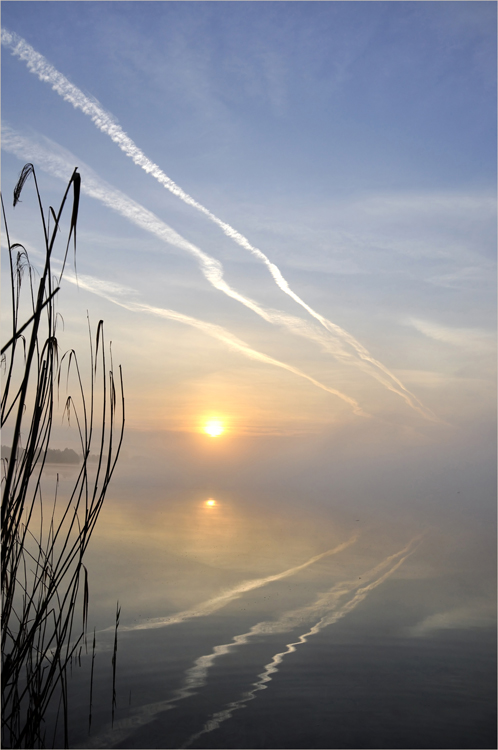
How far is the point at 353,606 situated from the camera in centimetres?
613

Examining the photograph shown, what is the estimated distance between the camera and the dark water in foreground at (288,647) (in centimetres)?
355

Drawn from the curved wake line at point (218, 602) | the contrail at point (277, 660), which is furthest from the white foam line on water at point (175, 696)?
the contrail at point (277, 660)

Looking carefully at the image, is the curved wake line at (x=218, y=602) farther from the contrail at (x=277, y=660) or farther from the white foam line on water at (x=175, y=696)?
the contrail at (x=277, y=660)

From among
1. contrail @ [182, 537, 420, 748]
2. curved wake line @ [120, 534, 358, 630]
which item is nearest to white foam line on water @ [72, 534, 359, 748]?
curved wake line @ [120, 534, 358, 630]

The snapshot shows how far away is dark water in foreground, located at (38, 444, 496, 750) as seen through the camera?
3.55 metres

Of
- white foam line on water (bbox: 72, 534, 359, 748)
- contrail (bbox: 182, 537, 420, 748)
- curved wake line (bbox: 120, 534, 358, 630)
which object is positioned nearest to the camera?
white foam line on water (bbox: 72, 534, 359, 748)

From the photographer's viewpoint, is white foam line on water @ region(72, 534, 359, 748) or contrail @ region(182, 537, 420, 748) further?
contrail @ region(182, 537, 420, 748)

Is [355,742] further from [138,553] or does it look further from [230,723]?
[138,553]

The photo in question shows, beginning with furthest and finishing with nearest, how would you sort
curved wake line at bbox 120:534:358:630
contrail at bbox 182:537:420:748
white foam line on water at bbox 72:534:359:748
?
curved wake line at bbox 120:534:358:630, contrail at bbox 182:537:420:748, white foam line on water at bbox 72:534:359:748

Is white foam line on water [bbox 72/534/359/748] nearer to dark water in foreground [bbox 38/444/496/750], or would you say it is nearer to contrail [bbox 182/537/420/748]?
dark water in foreground [bbox 38/444/496/750]

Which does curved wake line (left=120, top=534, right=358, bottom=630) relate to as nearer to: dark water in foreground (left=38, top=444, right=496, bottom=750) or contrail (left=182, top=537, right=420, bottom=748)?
dark water in foreground (left=38, top=444, right=496, bottom=750)

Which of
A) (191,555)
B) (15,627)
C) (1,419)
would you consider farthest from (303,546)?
(1,419)

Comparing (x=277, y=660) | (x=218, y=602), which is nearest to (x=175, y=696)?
(x=277, y=660)

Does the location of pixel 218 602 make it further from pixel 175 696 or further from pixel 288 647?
pixel 175 696
